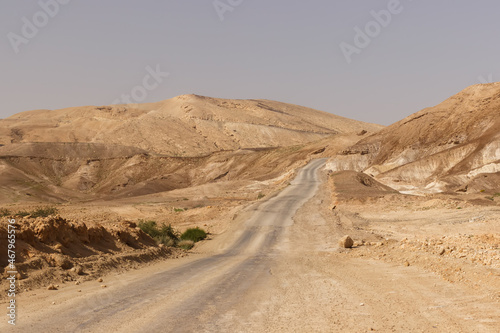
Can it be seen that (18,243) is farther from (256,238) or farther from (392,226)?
(392,226)

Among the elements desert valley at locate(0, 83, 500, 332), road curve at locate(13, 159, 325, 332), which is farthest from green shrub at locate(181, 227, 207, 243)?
road curve at locate(13, 159, 325, 332)

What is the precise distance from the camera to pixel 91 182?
336 feet

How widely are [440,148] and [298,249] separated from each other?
206 ft

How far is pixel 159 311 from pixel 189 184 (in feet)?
291

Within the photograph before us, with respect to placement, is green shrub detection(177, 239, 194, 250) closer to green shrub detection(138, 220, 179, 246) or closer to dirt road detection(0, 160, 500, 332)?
green shrub detection(138, 220, 179, 246)

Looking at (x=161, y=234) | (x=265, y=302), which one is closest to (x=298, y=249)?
(x=161, y=234)

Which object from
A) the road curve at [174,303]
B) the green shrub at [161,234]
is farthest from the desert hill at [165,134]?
the road curve at [174,303]

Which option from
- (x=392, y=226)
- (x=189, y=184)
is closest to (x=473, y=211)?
(x=392, y=226)

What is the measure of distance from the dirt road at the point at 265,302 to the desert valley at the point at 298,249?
0.04 m

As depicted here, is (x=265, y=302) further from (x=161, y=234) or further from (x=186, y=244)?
(x=186, y=244)

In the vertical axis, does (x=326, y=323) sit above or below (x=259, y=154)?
below

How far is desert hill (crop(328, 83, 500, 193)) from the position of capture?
219 feet

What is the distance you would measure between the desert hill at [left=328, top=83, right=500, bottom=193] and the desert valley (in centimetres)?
28

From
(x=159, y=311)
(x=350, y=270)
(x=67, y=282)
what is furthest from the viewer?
(x=350, y=270)
